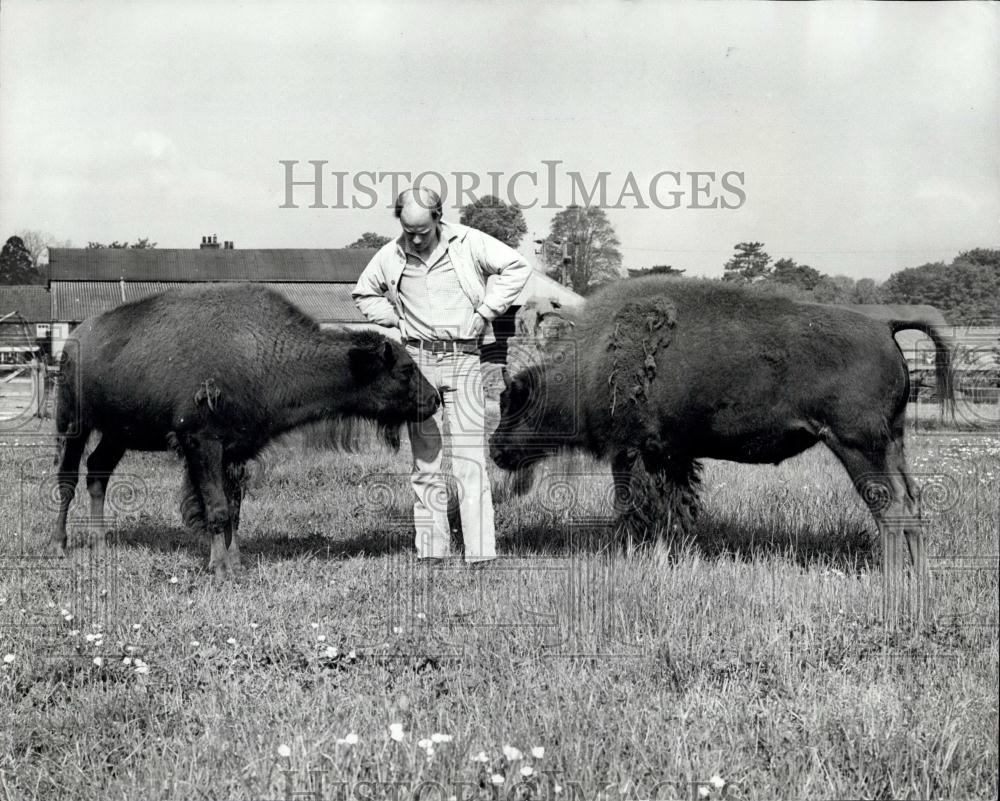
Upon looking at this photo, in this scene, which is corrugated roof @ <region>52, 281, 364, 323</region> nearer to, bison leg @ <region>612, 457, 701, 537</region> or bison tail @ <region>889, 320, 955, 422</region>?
bison leg @ <region>612, 457, 701, 537</region>

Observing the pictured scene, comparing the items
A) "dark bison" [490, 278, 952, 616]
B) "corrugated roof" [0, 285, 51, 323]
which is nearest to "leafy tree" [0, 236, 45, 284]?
"corrugated roof" [0, 285, 51, 323]

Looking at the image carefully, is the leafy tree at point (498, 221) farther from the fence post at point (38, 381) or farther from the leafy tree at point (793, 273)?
the fence post at point (38, 381)

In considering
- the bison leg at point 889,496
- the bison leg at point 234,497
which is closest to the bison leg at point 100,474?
the bison leg at point 234,497

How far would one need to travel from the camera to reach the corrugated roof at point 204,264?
122 ft

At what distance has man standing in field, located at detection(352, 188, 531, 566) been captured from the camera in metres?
7.19

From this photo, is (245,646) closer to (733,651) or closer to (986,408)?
(733,651)

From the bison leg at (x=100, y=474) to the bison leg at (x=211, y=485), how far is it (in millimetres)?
1234

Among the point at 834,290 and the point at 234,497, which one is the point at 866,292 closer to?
the point at 834,290

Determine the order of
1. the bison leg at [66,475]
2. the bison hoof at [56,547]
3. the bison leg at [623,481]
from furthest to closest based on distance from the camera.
→ the bison leg at [66,475] → the bison hoof at [56,547] → the bison leg at [623,481]

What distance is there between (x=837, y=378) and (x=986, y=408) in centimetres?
230

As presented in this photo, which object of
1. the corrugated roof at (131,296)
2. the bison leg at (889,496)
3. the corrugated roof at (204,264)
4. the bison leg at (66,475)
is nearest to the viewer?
the bison leg at (889,496)

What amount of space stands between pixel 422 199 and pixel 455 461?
197 cm

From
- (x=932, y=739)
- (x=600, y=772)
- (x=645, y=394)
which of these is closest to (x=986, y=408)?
(x=645, y=394)

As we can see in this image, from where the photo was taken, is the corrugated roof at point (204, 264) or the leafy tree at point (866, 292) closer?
the leafy tree at point (866, 292)
